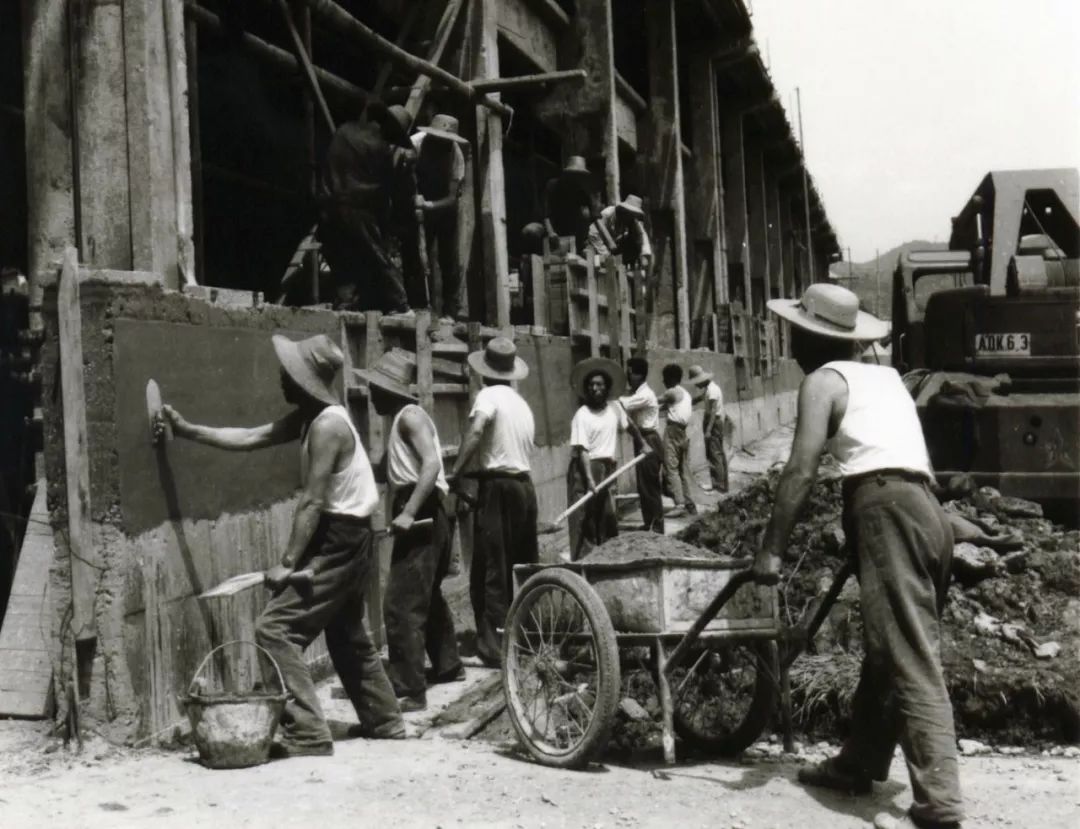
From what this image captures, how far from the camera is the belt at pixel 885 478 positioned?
4.84 meters

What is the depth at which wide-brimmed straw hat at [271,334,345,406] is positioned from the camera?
6.05 m

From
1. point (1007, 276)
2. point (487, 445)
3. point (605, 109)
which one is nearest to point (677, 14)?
point (605, 109)

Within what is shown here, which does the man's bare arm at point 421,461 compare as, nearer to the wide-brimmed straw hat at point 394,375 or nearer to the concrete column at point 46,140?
the wide-brimmed straw hat at point 394,375

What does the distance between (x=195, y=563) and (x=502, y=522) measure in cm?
236

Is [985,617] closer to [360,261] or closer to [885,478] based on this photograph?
[885,478]

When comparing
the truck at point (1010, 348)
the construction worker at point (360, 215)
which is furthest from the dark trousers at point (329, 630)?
the truck at point (1010, 348)

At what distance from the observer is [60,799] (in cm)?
523

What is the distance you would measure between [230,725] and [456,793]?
1034mm

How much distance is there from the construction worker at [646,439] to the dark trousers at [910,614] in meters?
7.67

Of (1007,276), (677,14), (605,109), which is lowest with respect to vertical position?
(1007,276)

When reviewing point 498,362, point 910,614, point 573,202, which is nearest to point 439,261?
point 573,202

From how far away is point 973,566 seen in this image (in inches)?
313

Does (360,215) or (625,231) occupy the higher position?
(625,231)

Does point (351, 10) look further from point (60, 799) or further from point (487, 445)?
point (60, 799)
